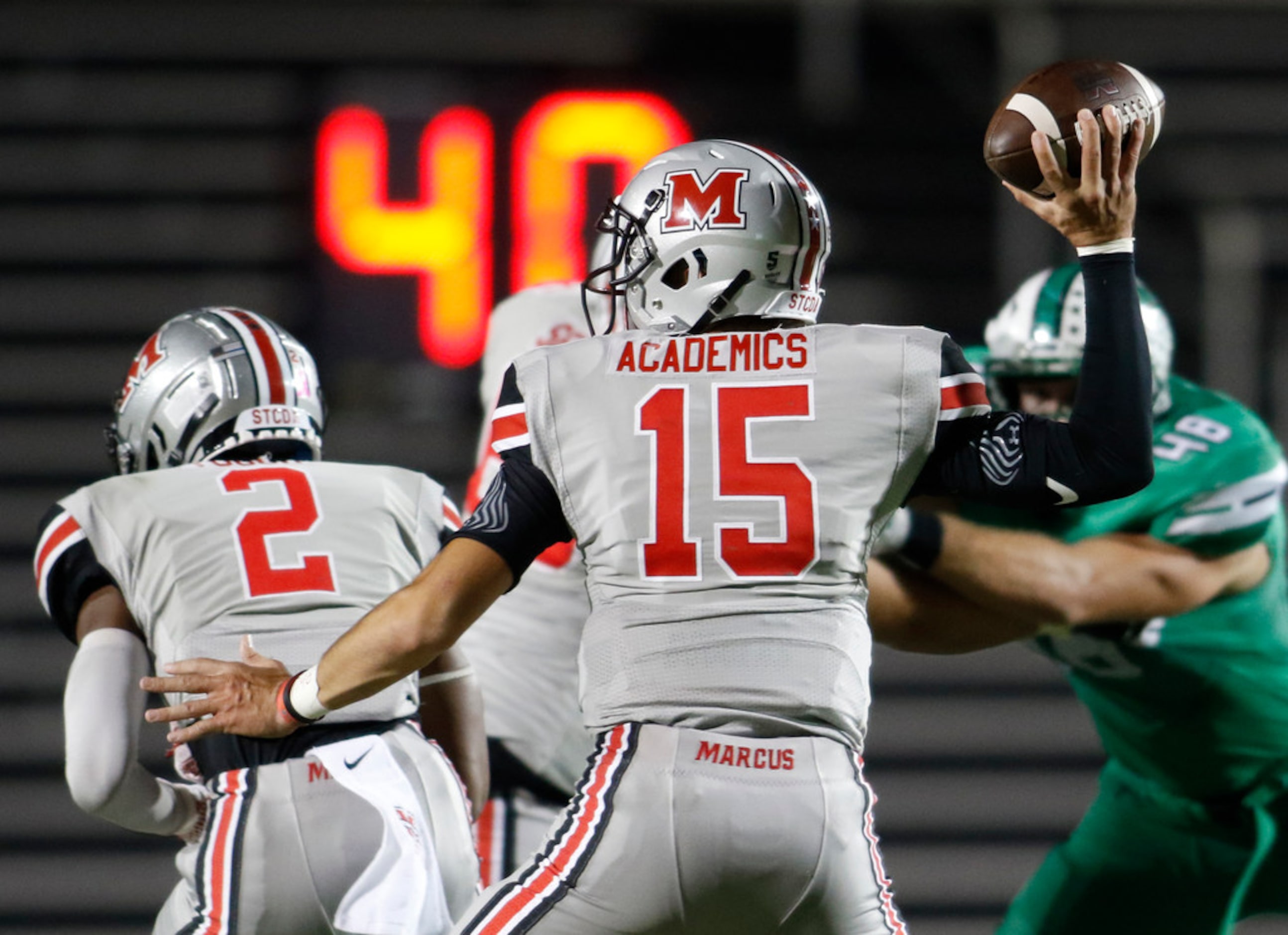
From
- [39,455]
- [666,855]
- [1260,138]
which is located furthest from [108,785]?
[1260,138]

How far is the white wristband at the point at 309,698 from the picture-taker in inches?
91.1

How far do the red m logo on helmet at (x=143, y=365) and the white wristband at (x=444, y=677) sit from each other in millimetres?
665

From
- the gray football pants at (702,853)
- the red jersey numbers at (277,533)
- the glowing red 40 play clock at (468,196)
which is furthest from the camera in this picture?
the glowing red 40 play clock at (468,196)

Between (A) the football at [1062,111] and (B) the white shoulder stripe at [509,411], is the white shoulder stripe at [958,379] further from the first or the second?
(B) the white shoulder stripe at [509,411]

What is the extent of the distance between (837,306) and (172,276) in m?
2.22

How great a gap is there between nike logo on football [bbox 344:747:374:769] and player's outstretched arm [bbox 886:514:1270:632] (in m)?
1.17

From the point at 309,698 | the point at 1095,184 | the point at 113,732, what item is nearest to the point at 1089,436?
the point at 1095,184

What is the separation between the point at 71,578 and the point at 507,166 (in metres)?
3.30

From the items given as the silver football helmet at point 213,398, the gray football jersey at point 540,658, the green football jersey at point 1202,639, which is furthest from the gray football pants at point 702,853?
the green football jersey at point 1202,639

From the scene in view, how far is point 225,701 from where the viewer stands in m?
2.36

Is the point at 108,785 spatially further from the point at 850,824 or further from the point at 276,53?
the point at 276,53

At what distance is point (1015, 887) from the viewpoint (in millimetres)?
6031

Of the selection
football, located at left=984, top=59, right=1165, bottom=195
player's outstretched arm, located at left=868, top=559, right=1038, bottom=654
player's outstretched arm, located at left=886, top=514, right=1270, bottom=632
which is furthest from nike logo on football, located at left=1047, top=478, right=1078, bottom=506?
player's outstretched arm, located at left=886, top=514, right=1270, bottom=632

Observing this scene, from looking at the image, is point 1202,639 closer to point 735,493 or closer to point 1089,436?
point 1089,436
